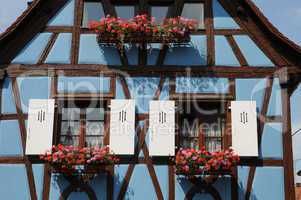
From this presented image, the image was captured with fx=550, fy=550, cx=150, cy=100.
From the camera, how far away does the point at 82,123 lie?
9.97 m

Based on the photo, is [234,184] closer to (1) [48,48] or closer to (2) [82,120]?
(2) [82,120]

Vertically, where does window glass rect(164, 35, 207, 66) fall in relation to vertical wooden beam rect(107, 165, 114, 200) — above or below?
above

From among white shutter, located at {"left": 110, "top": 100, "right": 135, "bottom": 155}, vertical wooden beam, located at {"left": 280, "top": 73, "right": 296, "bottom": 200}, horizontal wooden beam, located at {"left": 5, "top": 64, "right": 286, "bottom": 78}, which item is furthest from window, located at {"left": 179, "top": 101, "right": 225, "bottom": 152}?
vertical wooden beam, located at {"left": 280, "top": 73, "right": 296, "bottom": 200}

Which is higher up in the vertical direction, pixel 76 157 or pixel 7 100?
pixel 7 100

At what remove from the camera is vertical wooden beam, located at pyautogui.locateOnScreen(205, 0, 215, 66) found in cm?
1012

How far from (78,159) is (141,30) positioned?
259cm

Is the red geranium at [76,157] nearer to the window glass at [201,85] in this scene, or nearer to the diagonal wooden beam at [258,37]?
the window glass at [201,85]

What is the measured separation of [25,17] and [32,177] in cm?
295

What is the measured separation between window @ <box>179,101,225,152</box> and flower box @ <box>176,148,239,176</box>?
25.3 inches

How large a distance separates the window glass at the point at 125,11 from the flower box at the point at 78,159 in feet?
9.01

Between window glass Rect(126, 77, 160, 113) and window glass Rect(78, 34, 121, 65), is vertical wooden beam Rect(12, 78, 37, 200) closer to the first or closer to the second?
window glass Rect(78, 34, 121, 65)

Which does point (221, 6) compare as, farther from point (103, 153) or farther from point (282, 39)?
point (103, 153)

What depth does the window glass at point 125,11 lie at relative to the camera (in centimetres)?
1058

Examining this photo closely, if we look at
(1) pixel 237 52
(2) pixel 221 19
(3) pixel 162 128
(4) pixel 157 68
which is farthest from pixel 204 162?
(2) pixel 221 19
